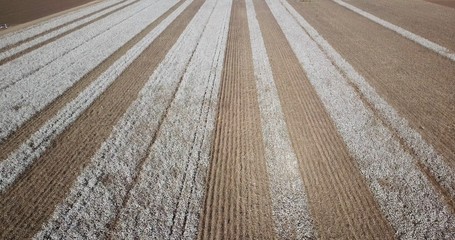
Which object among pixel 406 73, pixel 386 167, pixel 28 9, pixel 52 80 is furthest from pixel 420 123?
pixel 28 9

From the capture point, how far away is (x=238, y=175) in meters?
8.04

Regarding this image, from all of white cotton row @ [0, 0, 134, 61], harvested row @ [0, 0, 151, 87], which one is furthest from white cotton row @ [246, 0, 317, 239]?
white cotton row @ [0, 0, 134, 61]

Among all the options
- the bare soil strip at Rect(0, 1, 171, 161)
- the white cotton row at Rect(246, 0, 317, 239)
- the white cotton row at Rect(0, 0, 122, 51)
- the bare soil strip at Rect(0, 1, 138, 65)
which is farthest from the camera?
the white cotton row at Rect(0, 0, 122, 51)

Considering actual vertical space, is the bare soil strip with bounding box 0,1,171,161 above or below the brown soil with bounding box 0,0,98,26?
below

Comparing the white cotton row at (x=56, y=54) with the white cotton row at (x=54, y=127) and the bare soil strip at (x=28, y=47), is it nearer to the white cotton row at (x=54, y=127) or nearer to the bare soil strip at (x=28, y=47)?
the bare soil strip at (x=28, y=47)

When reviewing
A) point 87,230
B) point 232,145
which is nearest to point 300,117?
point 232,145

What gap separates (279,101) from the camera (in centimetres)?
1169

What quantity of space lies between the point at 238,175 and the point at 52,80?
10.7m

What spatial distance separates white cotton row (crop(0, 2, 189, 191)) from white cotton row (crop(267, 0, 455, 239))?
8.92 meters

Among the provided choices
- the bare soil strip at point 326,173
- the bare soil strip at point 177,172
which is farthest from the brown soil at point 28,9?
the bare soil strip at point 326,173

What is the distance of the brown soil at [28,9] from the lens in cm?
2728

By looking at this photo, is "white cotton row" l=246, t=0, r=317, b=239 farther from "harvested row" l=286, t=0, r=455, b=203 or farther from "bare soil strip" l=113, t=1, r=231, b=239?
"harvested row" l=286, t=0, r=455, b=203

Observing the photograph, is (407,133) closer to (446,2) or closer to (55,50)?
(55,50)

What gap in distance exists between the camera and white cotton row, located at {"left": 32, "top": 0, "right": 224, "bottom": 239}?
6.65 metres
